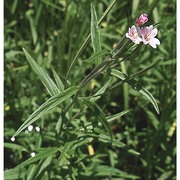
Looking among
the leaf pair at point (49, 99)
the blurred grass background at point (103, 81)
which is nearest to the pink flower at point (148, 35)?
the leaf pair at point (49, 99)

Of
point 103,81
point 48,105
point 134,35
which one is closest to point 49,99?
point 48,105

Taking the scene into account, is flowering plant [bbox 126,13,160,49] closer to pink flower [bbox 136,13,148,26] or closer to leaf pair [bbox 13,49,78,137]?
pink flower [bbox 136,13,148,26]

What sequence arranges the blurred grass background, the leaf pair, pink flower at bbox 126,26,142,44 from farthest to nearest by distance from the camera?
the blurred grass background < the leaf pair < pink flower at bbox 126,26,142,44

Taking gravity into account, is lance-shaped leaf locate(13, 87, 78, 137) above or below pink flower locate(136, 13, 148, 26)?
below

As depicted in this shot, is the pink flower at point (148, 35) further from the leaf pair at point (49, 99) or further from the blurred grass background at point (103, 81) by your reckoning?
the blurred grass background at point (103, 81)

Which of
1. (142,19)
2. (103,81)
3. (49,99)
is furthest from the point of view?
(103,81)

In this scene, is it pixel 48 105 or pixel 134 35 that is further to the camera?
pixel 48 105

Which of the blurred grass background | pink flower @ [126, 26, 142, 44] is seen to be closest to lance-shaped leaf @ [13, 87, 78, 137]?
pink flower @ [126, 26, 142, 44]

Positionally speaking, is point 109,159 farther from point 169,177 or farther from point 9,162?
point 9,162

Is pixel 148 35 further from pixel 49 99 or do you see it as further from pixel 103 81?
pixel 103 81

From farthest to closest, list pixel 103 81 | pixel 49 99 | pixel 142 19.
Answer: pixel 103 81
pixel 49 99
pixel 142 19
